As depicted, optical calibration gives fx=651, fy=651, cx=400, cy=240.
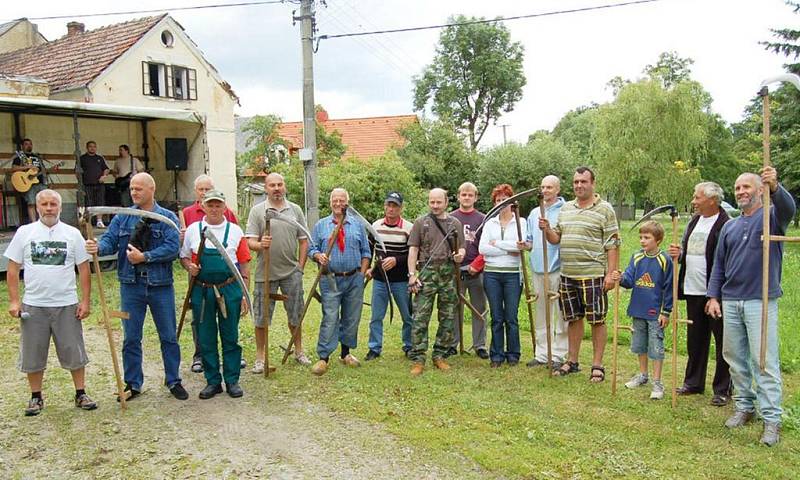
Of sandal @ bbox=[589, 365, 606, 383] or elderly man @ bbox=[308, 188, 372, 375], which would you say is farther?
elderly man @ bbox=[308, 188, 372, 375]

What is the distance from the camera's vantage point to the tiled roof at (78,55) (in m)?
18.0

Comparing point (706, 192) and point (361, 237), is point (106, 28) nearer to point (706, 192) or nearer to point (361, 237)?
point (361, 237)

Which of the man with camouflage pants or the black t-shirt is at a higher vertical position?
the black t-shirt

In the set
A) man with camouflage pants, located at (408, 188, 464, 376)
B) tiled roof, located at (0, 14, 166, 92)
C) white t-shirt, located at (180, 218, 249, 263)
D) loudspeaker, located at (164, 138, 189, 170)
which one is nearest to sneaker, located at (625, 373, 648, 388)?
man with camouflage pants, located at (408, 188, 464, 376)

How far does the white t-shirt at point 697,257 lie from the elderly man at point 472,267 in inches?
72.5

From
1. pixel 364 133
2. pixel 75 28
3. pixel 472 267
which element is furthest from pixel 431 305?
pixel 364 133

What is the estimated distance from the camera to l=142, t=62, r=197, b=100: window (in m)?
19.3

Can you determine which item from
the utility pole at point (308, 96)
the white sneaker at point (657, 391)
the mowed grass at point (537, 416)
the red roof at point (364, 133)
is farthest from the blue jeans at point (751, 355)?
the red roof at point (364, 133)

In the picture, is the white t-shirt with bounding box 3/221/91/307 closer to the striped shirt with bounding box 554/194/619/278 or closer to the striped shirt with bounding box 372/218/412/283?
the striped shirt with bounding box 372/218/412/283

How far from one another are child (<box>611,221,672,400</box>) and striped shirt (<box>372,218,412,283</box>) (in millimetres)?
1924

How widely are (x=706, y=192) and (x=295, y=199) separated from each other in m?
11.9

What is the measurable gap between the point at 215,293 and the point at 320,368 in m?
1.26

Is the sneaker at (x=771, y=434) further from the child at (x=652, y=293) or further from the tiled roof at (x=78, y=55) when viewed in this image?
the tiled roof at (x=78, y=55)

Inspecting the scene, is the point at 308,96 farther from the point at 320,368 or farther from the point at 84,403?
the point at 84,403
